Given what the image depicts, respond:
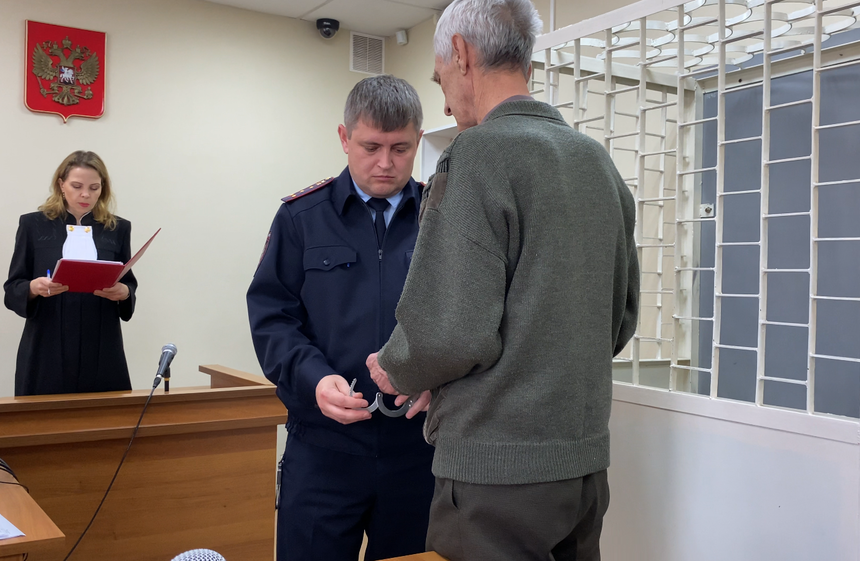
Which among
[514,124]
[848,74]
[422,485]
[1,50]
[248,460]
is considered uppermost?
[1,50]

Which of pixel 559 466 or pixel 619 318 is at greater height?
pixel 619 318

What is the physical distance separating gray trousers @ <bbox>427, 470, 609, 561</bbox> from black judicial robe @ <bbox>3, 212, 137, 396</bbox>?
2336 mm

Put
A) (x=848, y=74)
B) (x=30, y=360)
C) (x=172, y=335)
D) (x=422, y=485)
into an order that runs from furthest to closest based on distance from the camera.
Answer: (x=172, y=335), (x=30, y=360), (x=848, y=74), (x=422, y=485)

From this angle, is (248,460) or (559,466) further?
(248,460)

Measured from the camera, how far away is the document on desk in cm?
122

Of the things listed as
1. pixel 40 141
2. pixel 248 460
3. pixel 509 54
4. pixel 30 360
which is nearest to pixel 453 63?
pixel 509 54

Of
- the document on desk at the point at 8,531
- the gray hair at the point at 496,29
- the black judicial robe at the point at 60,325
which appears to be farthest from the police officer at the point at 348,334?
the black judicial robe at the point at 60,325

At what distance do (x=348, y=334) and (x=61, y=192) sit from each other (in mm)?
2065

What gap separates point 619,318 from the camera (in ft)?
4.00

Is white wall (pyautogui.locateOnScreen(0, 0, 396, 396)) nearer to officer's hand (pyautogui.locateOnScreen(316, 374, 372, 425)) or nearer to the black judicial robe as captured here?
the black judicial robe

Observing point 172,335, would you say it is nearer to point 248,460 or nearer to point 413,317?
point 248,460

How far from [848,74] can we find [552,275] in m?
1.94

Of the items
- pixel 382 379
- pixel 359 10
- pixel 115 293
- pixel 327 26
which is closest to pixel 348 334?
pixel 382 379

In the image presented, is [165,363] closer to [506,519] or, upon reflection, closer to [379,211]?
[379,211]
